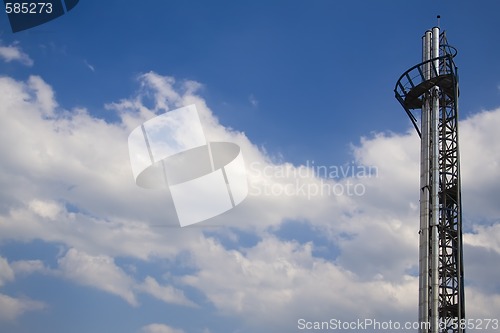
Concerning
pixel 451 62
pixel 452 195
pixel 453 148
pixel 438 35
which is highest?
pixel 438 35

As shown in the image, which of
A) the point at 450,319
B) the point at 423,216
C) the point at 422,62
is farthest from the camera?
the point at 422,62

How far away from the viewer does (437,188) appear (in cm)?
6181

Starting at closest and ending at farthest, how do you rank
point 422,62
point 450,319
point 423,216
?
point 450,319, point 423,216, point 422,62

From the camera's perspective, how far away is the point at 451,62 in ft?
212

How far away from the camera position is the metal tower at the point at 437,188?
190 ft

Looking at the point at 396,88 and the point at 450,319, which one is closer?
the point at 450,319

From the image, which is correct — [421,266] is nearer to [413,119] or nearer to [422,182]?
[422,182]

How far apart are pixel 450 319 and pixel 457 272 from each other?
15.4 feet

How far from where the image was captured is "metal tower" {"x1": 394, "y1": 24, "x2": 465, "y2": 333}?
58.1m

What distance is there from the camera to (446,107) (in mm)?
65562

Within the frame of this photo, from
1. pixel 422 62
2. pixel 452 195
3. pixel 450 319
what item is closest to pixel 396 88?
pixel 422 62

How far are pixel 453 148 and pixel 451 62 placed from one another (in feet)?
31.6

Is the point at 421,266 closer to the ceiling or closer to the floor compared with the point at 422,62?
closer to the floor

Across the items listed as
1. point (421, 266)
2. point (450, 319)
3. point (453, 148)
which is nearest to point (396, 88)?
point (453, 148)
